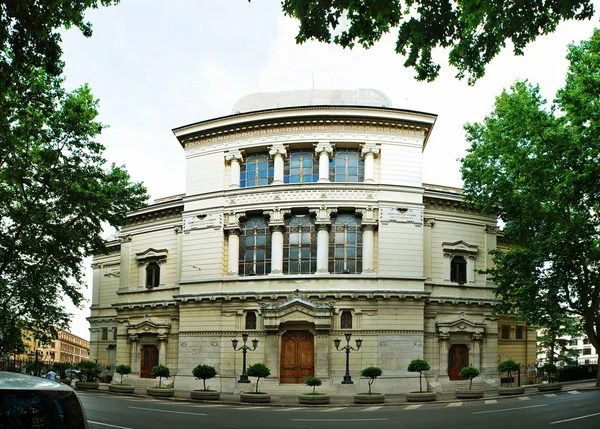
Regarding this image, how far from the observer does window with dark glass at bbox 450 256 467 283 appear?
3803 centimetres

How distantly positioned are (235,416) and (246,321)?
14.9m

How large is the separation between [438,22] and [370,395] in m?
20.7

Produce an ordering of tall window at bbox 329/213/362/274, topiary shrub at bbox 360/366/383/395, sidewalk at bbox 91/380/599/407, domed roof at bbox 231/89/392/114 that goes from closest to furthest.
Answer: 1. sidewalk at bbox 91/380/599/407
2. topiary shrub at bbox 360/366/383/395
3. tall window at bbox 329/213/362/274
4. domed roof at bbox 231/89/392/114

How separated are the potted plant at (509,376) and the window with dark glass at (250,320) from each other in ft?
47.0

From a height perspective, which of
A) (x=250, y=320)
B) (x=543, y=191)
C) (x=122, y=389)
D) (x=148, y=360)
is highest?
(x=543, y=191)

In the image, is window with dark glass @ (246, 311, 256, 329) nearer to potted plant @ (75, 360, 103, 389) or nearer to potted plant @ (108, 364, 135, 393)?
potted plant @ (108, 364, 135, 393)

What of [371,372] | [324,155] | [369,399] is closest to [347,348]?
[371,372]

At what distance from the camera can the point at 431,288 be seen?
37.0m

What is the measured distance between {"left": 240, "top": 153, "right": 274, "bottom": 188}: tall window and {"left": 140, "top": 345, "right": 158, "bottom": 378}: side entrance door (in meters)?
12.8

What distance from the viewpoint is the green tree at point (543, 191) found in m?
26.9

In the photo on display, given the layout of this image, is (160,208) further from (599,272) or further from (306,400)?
(599,272)

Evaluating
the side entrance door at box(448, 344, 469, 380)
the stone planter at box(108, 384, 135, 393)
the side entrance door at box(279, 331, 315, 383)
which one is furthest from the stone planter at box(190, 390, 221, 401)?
the side entrance door at box(448, 344, 469, 380)

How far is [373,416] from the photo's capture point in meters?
21.9

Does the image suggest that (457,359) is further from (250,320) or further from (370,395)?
(250,320)
